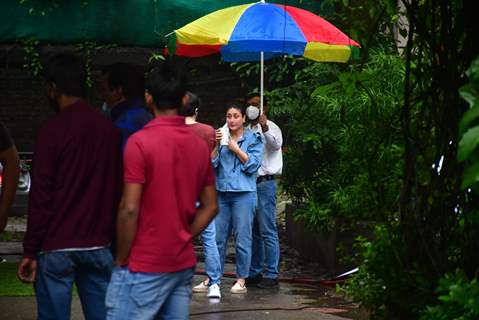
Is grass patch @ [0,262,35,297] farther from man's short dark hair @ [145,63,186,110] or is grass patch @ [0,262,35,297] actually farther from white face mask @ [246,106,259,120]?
man's short dark hair @ [145,63,186,110]

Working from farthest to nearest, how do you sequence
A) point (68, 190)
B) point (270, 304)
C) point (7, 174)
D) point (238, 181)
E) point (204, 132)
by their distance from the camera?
point (238, 181)
point (270, 304)
point (204, 132)
point (7, 174)
point (68, 190)

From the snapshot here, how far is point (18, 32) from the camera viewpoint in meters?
9.69

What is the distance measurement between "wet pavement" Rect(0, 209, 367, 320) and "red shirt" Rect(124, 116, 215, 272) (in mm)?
3968

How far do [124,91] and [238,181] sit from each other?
3.81m

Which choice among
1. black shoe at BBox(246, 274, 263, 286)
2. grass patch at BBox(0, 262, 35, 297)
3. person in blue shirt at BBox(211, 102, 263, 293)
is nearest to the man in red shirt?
person in blue shirt at BBox(211, 102, 263, 293)

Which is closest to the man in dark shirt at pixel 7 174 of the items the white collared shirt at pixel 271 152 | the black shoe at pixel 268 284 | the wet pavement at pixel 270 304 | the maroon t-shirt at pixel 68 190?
the maroon t-shirt at pixel 68 190

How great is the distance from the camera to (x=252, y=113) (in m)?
10.7

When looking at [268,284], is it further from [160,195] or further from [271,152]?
[160,195]

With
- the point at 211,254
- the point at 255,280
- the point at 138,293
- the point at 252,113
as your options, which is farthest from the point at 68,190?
the point at 255,280

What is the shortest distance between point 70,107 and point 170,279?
113cm

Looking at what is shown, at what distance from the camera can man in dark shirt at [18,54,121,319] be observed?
18.3 feet

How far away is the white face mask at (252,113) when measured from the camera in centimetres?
1066

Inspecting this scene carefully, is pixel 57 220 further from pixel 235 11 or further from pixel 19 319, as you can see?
pixel 235 11

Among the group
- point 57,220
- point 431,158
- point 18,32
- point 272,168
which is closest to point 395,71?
point 272,168
